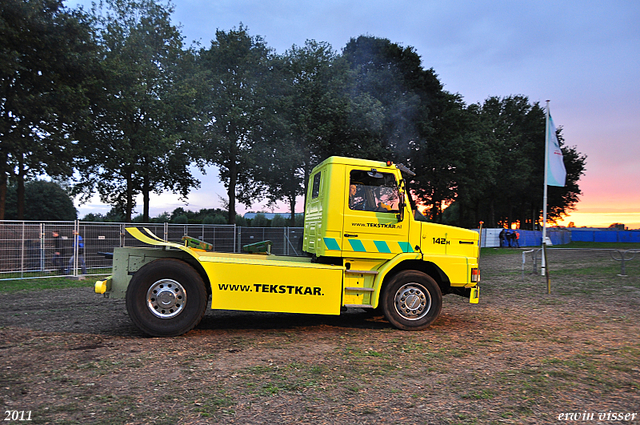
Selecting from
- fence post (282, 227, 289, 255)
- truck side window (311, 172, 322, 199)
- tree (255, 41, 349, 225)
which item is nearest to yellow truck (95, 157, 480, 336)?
truck side window (311, 172, 322, 199)

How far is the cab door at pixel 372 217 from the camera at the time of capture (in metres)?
7.19

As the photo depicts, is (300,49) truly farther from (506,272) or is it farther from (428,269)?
(428,269)

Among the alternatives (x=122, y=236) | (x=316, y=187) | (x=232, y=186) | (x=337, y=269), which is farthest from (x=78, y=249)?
(x=232, y=186)

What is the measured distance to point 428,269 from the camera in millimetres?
7602

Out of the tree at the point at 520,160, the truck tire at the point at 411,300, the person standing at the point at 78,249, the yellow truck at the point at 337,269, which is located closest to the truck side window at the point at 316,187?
the yellow truck at the point at 337,269

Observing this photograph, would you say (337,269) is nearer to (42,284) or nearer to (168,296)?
(168,296)

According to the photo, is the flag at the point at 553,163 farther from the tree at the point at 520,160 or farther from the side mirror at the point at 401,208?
the tree at the point at 520,160

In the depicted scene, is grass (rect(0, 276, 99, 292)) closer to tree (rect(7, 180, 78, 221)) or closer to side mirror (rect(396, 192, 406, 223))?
side mirror (rect(396, 192, 406, 223))

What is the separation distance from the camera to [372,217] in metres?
7.25

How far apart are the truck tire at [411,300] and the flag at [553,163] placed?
10167 millimetres

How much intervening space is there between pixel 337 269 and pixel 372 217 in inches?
40.2

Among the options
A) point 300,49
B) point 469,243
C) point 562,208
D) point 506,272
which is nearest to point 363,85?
point 300,49

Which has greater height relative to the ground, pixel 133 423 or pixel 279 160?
pixel 279 160

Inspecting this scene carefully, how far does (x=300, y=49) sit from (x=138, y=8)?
11076mm
